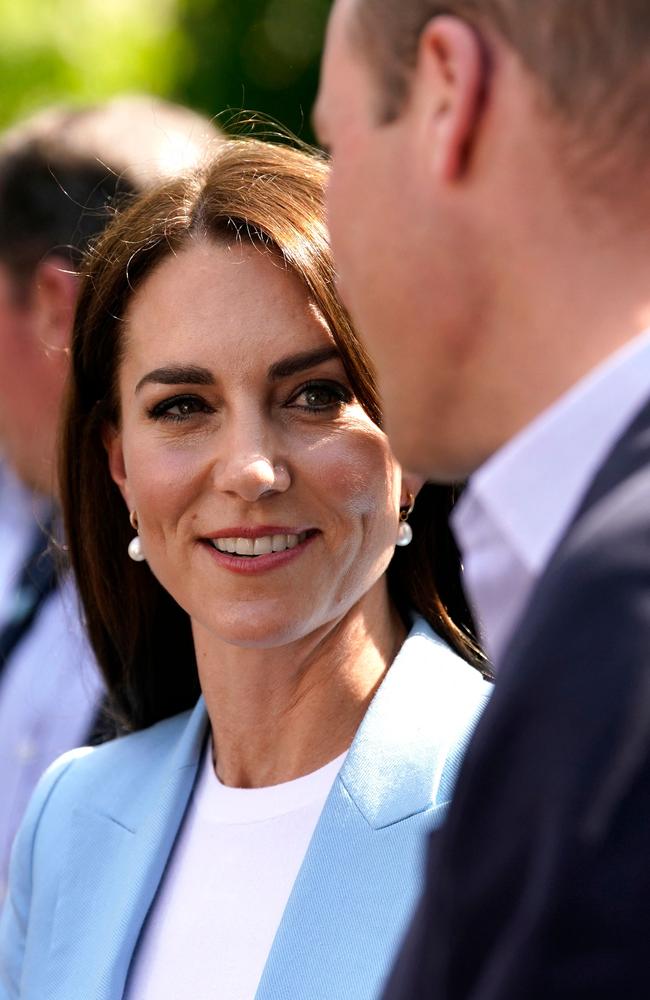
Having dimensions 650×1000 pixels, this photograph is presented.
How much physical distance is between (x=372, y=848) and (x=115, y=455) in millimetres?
1012

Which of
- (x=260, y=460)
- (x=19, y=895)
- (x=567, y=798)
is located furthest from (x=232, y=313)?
(x=567, y=798)

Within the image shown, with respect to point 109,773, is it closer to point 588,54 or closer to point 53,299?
point 53,299

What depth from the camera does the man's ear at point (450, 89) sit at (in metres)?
1.31

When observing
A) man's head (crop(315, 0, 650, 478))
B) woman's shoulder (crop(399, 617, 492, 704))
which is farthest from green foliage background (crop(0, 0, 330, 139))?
man's head (crop(315, 0, 650, 478))

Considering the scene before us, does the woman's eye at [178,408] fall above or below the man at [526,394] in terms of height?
below

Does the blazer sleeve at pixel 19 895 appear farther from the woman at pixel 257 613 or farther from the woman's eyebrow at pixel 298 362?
the woman's eyebrow at pixel 298 362

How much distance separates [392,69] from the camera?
54.7 inches

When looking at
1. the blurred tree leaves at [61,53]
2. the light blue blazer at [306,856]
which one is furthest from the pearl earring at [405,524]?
the blurred tree leaves at [61,53]

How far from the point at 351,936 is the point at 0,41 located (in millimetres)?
10204

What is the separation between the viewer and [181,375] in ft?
8.82

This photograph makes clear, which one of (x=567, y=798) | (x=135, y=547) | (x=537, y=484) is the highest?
(x=537, y=484)

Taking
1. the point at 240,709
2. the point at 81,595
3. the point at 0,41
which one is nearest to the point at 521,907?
the point at 240,709

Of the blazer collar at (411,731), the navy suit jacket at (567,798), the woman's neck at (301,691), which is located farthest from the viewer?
the woman's neck at (301,691)

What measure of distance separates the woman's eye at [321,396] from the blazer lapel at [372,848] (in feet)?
1.59
